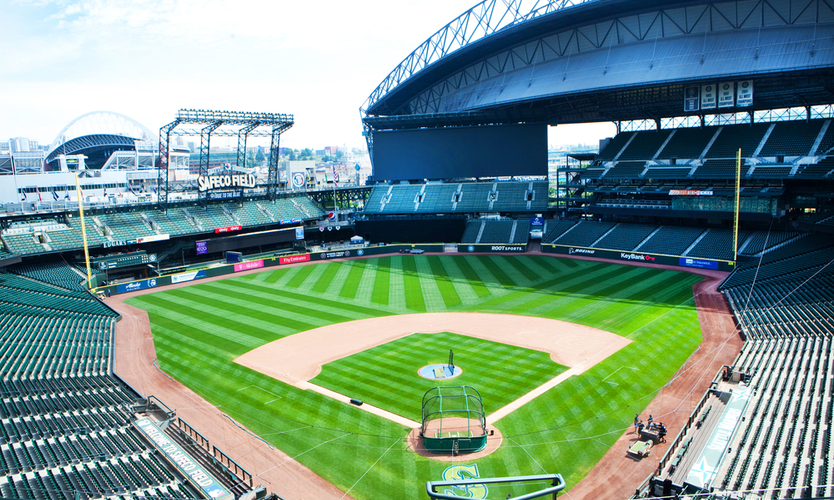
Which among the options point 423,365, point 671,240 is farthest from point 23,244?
point 671,240

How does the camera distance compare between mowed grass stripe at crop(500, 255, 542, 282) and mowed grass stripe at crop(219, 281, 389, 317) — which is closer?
mowed grass stripe at crop(219, 281, 389, 317)

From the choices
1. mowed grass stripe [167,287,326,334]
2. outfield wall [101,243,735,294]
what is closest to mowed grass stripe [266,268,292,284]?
outfield wall [101,243,735,294]

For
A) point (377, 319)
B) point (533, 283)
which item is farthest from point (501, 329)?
point (533, 283)

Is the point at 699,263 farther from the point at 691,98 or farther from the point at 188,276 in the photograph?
the point at 188,276

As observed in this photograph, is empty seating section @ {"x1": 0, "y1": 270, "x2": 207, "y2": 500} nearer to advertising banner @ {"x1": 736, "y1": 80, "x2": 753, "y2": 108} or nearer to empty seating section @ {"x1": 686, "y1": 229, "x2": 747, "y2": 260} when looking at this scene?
empty seating section @ {"x1": 686, "y1": 229, "x2": 747, "y2": 260}

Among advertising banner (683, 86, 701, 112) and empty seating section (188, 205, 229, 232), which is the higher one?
advertising banner (683, 86, 701, 112)

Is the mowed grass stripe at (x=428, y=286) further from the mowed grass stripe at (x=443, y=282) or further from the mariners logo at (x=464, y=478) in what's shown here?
the mariners logo at (x=464, y=478)
